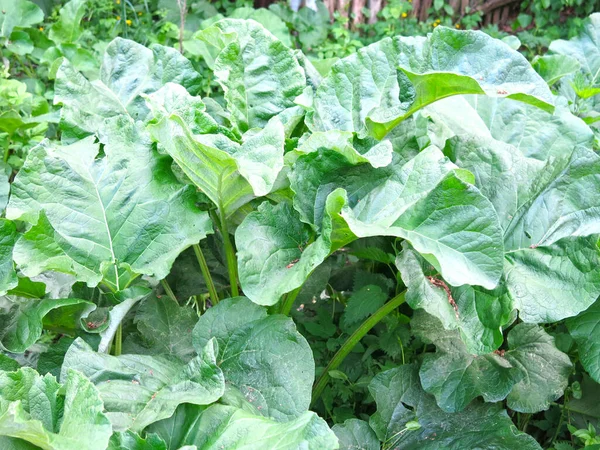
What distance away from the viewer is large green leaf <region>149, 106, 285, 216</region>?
1.51 meters

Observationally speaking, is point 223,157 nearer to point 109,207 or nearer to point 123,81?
point 109,207

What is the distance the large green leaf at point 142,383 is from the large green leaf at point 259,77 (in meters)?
0.70

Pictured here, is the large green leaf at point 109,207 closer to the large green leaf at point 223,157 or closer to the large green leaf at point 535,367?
the large green leaf at point 223,157

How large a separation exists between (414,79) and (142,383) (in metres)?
Result: 0.91

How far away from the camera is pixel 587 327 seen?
177 centimetres

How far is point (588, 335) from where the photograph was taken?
5.78 feet

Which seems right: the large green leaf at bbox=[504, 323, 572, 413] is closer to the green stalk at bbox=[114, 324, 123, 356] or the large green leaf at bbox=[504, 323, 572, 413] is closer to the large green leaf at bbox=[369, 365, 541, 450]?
the large green leaf at bbox=[369, 365, 541, 450]

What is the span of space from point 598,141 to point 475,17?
163 inches

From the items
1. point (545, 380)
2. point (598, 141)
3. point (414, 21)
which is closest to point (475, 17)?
point (414, 21)

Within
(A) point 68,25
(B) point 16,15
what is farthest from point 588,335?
(B) point 16,15

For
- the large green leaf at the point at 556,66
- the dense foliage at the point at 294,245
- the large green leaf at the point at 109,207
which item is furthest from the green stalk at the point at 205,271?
the large green leaf at the point at 556,66

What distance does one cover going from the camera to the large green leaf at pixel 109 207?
169cm

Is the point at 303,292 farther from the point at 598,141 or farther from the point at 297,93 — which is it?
the point at 598,141

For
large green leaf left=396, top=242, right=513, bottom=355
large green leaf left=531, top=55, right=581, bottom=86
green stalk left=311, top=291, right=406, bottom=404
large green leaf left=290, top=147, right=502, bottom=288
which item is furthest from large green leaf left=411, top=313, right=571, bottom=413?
large green leaf left=531, top=55, right=581, bottom=86
